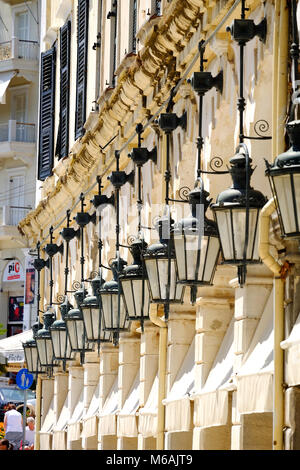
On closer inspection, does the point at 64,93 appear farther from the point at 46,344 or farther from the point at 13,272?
the point at 13,272

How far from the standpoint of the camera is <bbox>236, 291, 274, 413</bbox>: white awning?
1381 centimetres

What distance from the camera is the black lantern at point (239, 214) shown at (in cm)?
1252

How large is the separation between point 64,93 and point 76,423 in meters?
7.76

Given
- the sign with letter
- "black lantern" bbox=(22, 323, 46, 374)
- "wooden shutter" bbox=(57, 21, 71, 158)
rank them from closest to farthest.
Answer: "black lantern" bbox=(22, 323, 46, 374) < "wooden shutter" bbox=(57, 21, 71, 158) < the sign with letter

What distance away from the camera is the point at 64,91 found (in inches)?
1289

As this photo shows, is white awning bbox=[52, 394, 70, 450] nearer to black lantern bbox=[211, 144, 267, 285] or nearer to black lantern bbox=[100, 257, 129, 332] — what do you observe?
black lantern bbox=[100, 257, 129, 332]

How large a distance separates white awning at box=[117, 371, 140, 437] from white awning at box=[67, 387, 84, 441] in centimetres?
491

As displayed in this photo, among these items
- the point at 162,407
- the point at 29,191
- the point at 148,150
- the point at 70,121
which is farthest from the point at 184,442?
the point at 29,191

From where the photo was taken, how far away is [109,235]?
82.8ft

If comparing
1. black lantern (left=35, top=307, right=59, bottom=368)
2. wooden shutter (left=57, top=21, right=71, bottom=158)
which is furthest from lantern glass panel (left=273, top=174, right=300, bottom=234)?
wooden shutter (left=57, top=21, right=71, bottom=158)

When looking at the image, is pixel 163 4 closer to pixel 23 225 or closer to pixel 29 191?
pixel 23 225

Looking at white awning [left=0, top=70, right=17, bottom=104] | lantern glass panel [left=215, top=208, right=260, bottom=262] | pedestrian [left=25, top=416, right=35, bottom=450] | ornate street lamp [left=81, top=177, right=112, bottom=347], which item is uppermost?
white awning [left=0, top=70, right=17, bottom=104]

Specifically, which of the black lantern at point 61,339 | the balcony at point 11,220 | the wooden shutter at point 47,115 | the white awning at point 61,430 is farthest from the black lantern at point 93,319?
the balcony at point 11,220

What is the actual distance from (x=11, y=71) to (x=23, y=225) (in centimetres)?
1529
